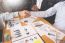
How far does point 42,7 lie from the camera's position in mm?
1663

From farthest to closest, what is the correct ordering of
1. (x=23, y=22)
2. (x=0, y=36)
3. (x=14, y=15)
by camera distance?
(x=14, y=15)
(x=23, y=22)
(x=0, y=36)

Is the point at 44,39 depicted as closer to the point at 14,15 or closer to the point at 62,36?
the point at 62,36

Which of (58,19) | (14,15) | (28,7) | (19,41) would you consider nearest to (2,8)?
(28,7)

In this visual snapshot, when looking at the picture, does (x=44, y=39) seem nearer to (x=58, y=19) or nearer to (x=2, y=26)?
(x=2, y=26)

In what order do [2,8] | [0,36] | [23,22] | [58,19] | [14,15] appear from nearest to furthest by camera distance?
[0,36] → [23,22] → [14,15] → [58,19] → [2,8]

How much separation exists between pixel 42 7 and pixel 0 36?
93cm

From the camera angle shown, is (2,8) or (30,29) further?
(2,8)

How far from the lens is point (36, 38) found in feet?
2.48

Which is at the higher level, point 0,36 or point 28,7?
point 28,7

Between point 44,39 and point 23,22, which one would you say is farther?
point 23,22

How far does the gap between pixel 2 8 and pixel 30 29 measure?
0.90 metres

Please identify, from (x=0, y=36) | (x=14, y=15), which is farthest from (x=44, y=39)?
(x=14, y=15)

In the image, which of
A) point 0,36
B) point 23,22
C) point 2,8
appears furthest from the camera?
point 2,8

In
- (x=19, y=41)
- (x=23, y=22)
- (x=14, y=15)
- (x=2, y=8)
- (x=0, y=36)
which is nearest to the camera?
(x=19, y=41)
